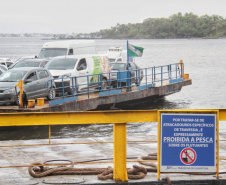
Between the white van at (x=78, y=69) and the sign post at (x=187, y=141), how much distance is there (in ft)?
45.8

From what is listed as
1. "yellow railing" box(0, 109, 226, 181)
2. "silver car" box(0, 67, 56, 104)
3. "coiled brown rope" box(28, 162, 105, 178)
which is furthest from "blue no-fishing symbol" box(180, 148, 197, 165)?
"silver car" box(0, 67, 56, 104)

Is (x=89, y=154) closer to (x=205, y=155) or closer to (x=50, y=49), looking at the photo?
(x=205, y=155)

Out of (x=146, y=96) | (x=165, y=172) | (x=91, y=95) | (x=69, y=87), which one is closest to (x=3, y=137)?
(x=69, y=87)

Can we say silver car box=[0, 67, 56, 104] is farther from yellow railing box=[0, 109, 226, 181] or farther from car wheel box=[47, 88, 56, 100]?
yellow railing box=[0, 109, 226, 181]

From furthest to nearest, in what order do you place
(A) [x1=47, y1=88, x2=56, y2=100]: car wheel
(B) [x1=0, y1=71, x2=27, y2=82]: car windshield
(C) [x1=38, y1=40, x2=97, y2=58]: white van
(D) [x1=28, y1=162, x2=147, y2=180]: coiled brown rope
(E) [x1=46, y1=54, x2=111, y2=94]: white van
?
(C) [x1=38, y1=40, x2=97, y2=58]: white van → (E) [x1=46, y1=54, x2=111, y2=94]: white van → (A) [x1=47, y1=88, x2=56, y2=100]: car wheel → (B) [x1=0, y1=71, x2=27, y2=82]: car windshield → (D) [x1=28, y1=162, x2=147, y2=180]: coiled brown rope

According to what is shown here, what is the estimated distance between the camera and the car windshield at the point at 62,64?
839 inches

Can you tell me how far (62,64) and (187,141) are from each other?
16047 mm

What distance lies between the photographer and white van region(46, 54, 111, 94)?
20516 millimetres

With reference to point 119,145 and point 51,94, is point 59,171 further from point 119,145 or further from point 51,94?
point 51,94

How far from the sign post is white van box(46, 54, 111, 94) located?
13956 millimetres

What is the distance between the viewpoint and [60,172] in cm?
666

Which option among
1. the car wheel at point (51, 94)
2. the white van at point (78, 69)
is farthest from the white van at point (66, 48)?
the car wheel at point (51, 94)

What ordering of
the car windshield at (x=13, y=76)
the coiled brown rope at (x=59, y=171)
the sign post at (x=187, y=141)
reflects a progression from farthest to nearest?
1. the car windshield at (x=13, y=76)
2. the coiled brown rope at (x=59, y=171)
3. the sign post at (x=187, y=141)

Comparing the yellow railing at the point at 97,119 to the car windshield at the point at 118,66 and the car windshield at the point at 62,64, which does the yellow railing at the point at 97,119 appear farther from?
the car windshield at the point at 118,66
